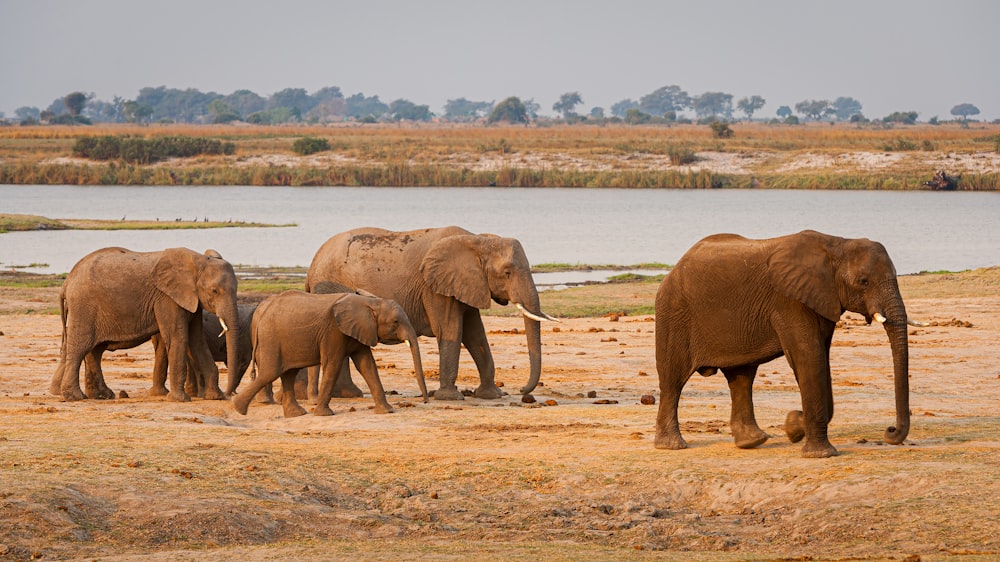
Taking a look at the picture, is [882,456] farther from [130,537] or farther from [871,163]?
[871,163]

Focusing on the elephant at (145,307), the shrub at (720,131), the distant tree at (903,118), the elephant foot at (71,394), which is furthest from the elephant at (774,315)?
the distant tree at (903,118)

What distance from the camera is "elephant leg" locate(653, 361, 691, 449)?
38.7 feet

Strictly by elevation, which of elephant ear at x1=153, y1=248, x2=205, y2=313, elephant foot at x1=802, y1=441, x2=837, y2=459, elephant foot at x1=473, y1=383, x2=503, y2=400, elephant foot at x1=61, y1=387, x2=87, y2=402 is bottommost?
elephant foot at x1=473, y1=383, x2=503, y2=400

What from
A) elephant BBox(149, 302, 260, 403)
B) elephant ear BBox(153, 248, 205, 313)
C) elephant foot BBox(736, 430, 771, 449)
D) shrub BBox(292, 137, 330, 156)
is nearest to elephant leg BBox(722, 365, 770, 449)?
elephant foot BBox(736, 430, 771, 449)

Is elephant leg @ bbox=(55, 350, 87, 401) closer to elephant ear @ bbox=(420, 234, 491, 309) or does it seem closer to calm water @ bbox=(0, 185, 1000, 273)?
elephant ear @ bbox=(420, 234, 491, 309)

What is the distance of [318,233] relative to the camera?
4578 centimetres

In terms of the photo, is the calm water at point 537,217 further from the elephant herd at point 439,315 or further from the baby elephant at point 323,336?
the baby elephant at point 323,336

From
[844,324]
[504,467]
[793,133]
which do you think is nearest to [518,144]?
[793,133]

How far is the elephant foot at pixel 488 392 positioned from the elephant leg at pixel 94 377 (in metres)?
4.11

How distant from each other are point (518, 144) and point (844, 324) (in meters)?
61.8

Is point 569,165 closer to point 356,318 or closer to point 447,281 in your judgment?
point 447,281

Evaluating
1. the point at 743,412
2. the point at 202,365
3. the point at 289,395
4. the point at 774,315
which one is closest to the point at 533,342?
the point at 289,395

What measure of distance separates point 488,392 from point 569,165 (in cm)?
5950

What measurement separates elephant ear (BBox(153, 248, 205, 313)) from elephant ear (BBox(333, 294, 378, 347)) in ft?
6.62
